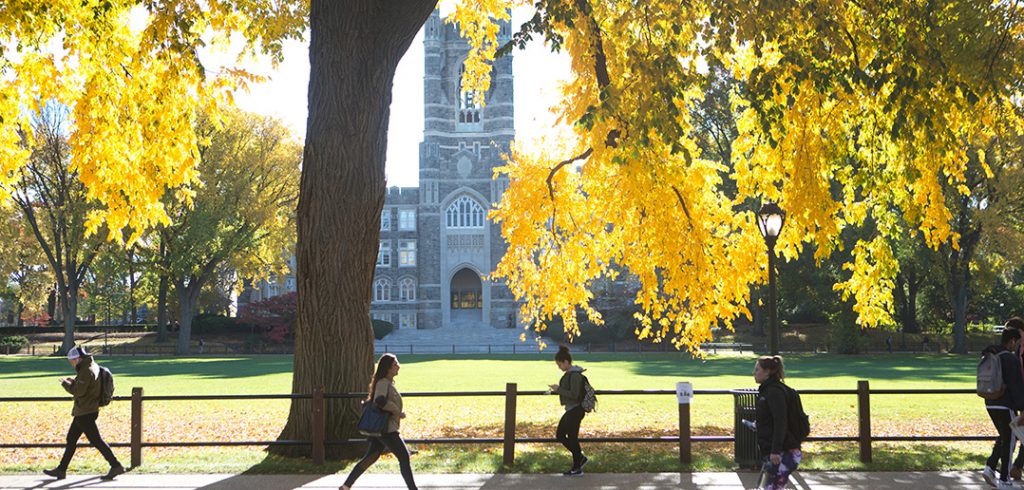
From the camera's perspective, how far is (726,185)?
1773 inches

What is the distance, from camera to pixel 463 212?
69625mm

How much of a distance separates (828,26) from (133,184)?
971 cm

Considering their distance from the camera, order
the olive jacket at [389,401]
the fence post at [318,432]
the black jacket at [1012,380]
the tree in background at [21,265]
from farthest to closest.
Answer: the tree in background at [21,265] < the fence post at [318,432] < the black jacket at [1012,380] < the olive jacket at [389,401]

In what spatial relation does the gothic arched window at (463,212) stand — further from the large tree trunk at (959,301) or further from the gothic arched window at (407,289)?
the large tree trunk at (959,301)

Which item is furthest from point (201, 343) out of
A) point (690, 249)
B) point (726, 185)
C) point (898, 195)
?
point (898, 195)

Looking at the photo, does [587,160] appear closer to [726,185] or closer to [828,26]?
[828,26]

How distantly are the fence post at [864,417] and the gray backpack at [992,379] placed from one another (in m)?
1.46

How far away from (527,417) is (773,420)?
9.85 m

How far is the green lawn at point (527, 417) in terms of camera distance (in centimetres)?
1067

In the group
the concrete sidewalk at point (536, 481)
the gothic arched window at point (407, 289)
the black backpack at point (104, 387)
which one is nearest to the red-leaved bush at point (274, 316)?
the gothic arched window at point (407, 289)

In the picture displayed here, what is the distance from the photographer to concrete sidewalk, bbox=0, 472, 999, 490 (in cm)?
895

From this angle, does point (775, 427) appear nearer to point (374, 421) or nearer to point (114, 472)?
point (374, 421)

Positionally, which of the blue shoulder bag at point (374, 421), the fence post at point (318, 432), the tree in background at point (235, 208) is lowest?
the fence post at point (318, 432)

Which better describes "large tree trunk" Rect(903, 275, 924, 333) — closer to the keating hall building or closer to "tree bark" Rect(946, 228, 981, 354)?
"tree bark" Rect(946, 228, 981, 354)
